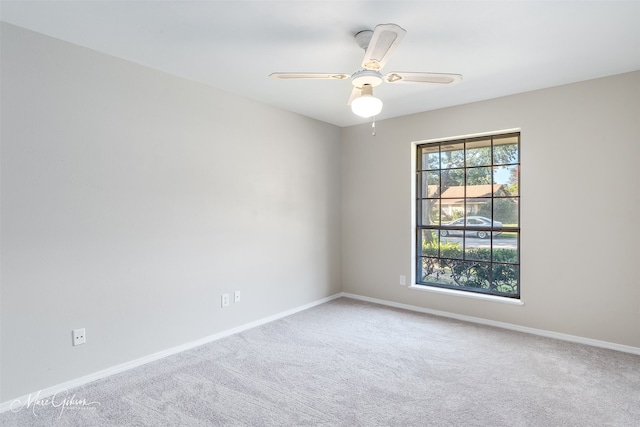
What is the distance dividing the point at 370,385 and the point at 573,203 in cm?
248

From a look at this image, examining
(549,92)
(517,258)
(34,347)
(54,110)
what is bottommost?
(34,347)

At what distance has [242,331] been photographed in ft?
11.8

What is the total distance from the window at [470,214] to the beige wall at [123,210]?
1.72m

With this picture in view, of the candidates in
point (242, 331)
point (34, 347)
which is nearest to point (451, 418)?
point (242, 331)

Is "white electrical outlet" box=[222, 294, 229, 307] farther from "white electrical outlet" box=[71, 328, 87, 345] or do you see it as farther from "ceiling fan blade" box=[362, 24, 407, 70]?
"ceiling fan blade" box=[362, 24, 407, 70]

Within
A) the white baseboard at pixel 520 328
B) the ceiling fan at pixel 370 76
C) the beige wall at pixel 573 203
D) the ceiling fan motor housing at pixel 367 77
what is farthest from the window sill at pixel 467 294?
the ceiling fan motor housing at pixel 367 77

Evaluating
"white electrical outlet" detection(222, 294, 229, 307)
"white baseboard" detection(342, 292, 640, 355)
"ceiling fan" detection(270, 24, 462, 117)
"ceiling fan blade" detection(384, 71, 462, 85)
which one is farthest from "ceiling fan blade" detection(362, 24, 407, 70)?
"white baseboard" detection(342, 292, 640, 355)

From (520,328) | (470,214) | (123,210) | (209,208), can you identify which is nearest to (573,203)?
(470,214)

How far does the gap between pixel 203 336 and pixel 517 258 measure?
10.6 feet

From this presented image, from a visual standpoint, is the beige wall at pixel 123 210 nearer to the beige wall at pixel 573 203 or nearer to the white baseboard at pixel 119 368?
the white baseboard at pixel 119 368

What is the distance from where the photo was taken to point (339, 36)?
7.75ft

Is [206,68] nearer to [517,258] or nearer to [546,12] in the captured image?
[546,12]

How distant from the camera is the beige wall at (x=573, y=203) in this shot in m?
3.05

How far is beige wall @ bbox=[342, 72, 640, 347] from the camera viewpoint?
3053 millimetres
